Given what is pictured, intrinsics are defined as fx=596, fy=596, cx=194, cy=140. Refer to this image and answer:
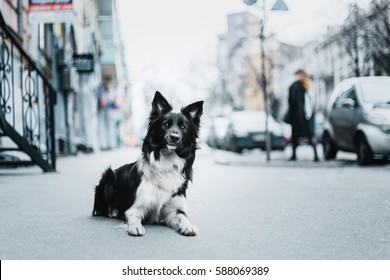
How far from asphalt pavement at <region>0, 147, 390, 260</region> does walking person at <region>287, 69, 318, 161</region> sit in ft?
13.4

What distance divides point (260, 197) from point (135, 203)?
2569 mm

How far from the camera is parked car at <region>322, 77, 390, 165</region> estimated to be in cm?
1025

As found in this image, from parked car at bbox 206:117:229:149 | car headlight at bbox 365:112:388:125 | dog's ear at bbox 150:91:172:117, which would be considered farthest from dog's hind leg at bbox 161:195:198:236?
parked car at bbox 206:117:229:149

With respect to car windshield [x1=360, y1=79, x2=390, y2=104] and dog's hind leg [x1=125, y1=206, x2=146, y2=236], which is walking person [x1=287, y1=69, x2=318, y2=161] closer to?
car windshield [x1=360, y1=79, x2=390, y2=104]

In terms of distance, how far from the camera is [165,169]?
4.29 m

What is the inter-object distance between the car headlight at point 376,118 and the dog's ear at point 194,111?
21.5 feet

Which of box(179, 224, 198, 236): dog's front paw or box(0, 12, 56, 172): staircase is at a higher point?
box(0, 12, 56, 172): staircase

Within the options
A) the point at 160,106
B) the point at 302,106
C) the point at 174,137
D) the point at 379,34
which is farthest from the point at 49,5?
the point at 174,137

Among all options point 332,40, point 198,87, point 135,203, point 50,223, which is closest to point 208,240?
point 135,203

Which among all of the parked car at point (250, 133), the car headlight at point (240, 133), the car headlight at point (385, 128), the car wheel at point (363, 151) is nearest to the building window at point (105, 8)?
the parked car at point (250, 133)

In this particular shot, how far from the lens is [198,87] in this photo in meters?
34.9

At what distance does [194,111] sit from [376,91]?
7.34 m

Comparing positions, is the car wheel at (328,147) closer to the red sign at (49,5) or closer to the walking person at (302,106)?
the walking person at (302,106)
